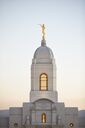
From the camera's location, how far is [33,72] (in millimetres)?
59750

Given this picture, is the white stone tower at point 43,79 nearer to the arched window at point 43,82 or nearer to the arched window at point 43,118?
the arched window at point 43,82

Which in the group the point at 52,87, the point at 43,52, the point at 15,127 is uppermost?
the point at 43,52

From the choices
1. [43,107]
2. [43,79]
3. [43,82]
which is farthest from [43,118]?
[43,79]

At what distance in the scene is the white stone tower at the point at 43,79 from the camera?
59.5 m

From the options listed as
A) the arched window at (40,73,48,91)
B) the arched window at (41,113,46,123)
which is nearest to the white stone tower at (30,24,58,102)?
the arched window at (40,73,48,91)

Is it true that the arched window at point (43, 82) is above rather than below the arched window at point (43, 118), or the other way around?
above

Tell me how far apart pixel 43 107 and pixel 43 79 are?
3.40 metres

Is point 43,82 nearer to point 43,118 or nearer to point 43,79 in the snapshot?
point 43,79

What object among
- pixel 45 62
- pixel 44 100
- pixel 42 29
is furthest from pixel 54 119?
pixel 42 29

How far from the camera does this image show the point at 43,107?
5800 cm

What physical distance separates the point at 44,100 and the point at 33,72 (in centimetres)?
377

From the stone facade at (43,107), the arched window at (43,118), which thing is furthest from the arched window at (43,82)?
the arched window at (43,118)

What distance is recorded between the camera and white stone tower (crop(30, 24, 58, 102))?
59469 millimetres

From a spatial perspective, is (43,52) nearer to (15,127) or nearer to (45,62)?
(45,62)
